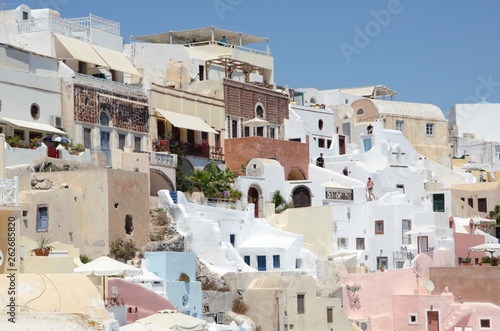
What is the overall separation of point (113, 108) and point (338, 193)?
1343 cm

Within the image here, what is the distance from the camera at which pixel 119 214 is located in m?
42.1

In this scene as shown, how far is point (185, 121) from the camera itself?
54938 millimetres

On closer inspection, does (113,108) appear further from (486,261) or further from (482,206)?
(482,206)

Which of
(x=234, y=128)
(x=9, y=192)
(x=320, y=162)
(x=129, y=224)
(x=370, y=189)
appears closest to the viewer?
(x=9, y=192)

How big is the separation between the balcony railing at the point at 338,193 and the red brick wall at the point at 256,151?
8.69ft

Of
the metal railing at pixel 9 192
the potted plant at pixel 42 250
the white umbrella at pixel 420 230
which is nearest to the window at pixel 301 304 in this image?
the potted plant at pixel 42 250

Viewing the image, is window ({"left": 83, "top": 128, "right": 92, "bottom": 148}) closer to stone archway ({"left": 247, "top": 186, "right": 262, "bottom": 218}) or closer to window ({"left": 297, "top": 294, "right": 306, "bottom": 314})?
stone archway ({"left": 247, "top": 186, "right": 262, "bottom": 218})

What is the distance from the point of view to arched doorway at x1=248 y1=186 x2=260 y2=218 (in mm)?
55281

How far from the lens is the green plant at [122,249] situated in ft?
135

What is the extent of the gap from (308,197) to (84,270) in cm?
2422

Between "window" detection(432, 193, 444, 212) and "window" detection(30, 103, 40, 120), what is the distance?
2347 centimetres

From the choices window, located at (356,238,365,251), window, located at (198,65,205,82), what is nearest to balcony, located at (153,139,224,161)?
window, located at (198,65,205,82)

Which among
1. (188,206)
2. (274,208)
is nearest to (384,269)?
(274,208)

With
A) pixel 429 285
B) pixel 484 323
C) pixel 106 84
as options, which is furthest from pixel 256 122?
pixel 484 323
